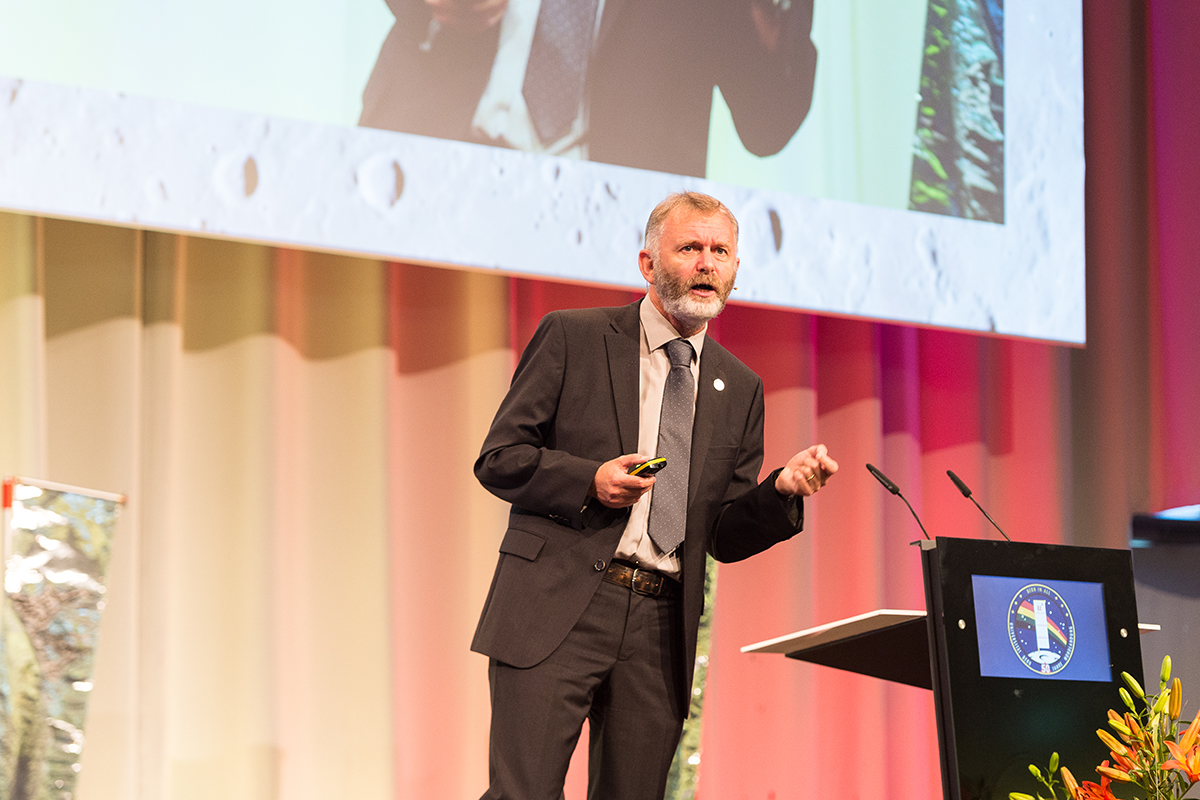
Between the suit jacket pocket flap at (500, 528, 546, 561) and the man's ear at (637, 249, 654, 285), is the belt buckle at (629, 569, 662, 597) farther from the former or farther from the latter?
the man's ear at (637, 249, 654, 285)

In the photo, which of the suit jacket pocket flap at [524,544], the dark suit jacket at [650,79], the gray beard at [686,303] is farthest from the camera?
the dark suit jacket at [650,79]

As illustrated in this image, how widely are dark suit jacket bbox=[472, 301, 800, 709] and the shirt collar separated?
0.06 feet

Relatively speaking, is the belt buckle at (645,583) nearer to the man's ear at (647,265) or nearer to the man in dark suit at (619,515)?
the man in dark suit at (619,515)

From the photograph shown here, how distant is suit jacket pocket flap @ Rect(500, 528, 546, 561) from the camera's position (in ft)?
5.80

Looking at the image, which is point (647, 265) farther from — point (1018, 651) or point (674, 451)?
point (1018, 651)

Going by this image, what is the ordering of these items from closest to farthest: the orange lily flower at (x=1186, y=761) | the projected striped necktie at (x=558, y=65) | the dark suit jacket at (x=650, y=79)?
the orange lily flower at (x=1186, y=761), the dark suit jacket at (x=650, y=79), the projected striped necktie at (x=558, y=65)

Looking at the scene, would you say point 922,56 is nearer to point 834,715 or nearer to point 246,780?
point 834,715

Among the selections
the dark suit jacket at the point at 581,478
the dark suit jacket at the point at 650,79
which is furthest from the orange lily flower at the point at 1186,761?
the dark suit jacket at the point at 650,79

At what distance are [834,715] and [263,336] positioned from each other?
198cm

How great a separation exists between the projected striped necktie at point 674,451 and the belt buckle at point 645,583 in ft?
0.16

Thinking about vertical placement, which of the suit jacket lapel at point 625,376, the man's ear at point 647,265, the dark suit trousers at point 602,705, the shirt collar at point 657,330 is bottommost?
the dark suit trousers at point 602,705

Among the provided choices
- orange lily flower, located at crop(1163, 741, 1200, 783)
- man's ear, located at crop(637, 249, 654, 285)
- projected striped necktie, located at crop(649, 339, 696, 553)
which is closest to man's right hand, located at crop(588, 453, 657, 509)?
projected striped necktie, located at crop(649, 339, 696, 553)

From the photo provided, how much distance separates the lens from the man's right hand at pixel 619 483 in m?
1.66

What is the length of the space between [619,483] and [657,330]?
0.39 m
